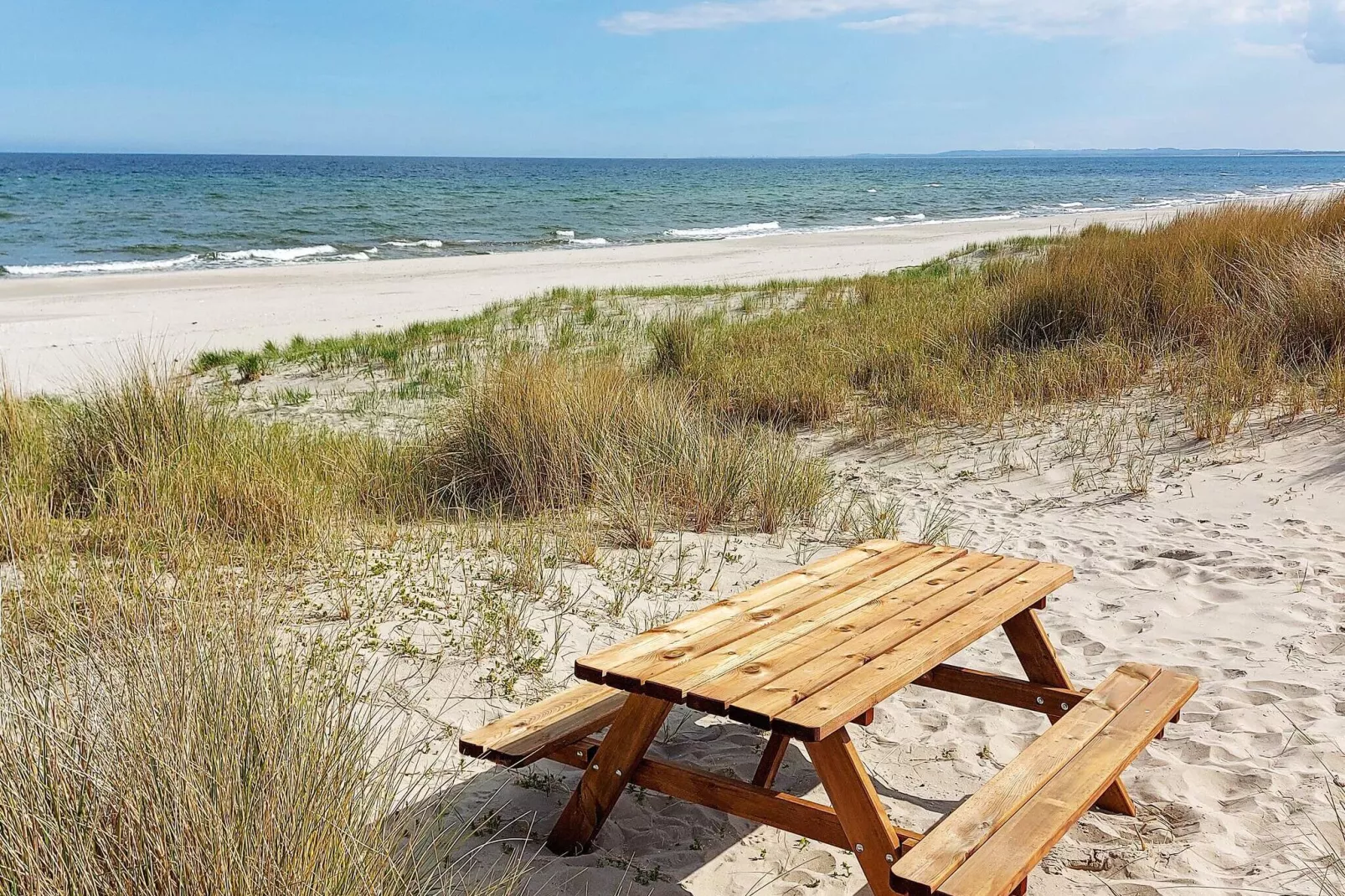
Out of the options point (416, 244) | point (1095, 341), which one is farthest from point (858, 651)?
point (416, 244)

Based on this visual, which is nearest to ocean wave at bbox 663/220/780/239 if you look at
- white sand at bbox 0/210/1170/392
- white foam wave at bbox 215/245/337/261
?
white sand at bbox 0/210/1170/392

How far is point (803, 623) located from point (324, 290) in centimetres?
1770

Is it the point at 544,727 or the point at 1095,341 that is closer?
the point at 544,727

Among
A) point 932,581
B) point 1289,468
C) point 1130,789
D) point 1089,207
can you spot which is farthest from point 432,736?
point 1089,207

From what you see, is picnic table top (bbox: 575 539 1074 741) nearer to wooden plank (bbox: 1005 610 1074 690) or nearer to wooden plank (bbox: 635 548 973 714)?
wooden plank (bbox: 635 548 973 714)

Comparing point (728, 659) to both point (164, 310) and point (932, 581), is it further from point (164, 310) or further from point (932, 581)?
point (164, 310)

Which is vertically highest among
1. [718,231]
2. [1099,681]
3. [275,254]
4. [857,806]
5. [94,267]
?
[718,231]

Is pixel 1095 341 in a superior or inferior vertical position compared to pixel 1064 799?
superior

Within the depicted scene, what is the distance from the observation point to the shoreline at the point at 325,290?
12.7m

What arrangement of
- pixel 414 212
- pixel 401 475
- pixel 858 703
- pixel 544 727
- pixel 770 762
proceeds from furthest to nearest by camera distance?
pixel 414 212 < pixel 401 475 < pixel 770 762 < pixel 544 727 < pixel 858 703

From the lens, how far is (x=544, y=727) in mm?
3010

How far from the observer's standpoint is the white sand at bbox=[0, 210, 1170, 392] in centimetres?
1282

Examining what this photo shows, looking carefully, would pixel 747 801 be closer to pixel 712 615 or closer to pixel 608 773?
pixel 608 773

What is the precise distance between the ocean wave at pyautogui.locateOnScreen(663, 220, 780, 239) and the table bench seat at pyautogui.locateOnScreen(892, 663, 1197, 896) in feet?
102
